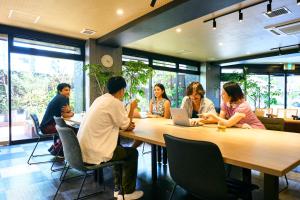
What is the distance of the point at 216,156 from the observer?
1.18 meters

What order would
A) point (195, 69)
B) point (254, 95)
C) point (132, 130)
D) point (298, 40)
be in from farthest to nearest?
1. point (254, 95)
2. point (195, 69)
3. point (298, 40)
4. point (132, 130)

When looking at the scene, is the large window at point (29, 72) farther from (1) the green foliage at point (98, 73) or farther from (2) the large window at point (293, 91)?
(2) the large window at point (293, 91)

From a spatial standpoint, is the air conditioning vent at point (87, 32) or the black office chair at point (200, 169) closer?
the black office chair at point (200, 169)

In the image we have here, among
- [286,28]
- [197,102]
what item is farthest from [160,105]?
[286,28]

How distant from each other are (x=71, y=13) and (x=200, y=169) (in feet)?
11.6

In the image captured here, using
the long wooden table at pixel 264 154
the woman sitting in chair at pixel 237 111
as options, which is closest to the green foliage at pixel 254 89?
the woman sitting in chair at pixel 237 111

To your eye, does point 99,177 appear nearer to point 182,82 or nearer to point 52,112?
point 52,112

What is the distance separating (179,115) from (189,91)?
0.62m

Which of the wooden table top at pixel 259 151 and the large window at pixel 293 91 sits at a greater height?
the large window at pixel 293 91

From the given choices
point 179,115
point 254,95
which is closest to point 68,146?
point 179,115

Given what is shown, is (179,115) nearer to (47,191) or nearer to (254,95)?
(47,191)

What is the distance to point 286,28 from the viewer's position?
14.8 ft

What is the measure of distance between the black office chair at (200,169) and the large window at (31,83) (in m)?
4.55

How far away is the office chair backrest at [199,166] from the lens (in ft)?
3.90
